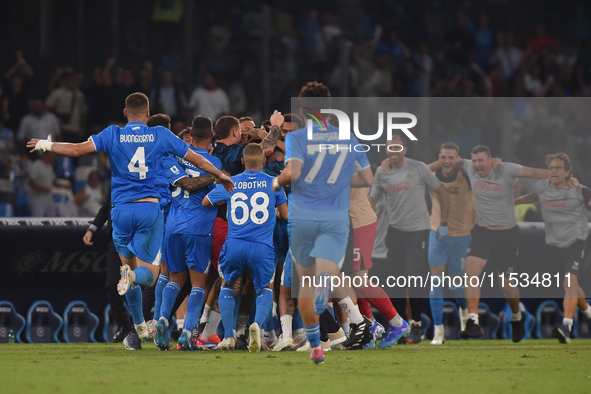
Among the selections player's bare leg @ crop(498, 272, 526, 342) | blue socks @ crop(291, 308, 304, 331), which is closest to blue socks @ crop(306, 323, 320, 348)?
blue socks @ crop(291, 308, 304, 331)

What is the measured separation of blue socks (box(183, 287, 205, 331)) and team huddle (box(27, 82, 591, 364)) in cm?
1

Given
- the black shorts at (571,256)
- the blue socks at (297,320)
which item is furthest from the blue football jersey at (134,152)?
the black shorts at (571,256)

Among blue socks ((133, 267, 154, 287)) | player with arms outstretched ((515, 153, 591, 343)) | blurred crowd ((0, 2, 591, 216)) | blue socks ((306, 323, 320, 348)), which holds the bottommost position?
blue socks ((306, 323, 320, 348))

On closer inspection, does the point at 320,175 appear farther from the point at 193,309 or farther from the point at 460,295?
the point at 460,295

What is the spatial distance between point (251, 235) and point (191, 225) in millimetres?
783

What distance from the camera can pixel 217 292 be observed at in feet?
28.4

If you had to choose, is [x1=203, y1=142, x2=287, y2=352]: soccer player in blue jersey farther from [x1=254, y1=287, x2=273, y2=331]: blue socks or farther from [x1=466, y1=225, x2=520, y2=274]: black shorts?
[x1=466, y1=225, x2=520, y2=274]: black shorts

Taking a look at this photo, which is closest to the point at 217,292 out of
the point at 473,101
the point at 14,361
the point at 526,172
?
the point at 14,361

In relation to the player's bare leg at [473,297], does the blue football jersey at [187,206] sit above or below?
above

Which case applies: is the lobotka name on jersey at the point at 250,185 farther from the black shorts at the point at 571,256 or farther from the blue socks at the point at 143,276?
the black shorts at the point at 571,256

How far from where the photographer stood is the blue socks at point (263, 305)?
7680 mm

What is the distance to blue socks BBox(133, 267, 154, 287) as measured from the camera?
7359 mm

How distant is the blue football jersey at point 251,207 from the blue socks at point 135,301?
3.31ft

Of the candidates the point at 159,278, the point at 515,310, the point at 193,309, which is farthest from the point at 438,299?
the point at 159,278
